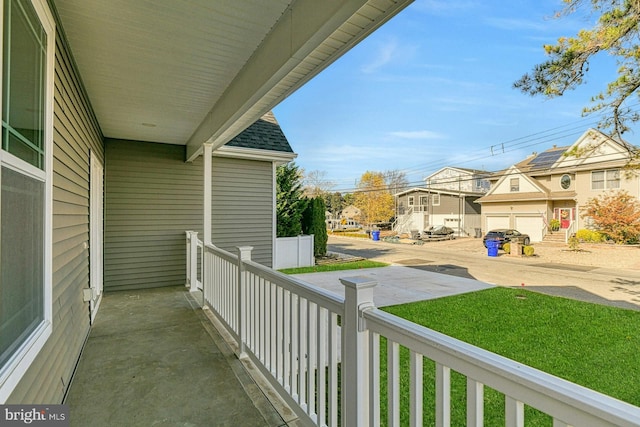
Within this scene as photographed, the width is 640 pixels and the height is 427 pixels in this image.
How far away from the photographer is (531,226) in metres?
19.2

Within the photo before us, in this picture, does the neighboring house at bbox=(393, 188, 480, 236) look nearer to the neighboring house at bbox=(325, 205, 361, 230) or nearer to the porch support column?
the neighboring house at bbox=(325, 205, 361, 230)

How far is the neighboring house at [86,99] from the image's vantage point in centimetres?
146

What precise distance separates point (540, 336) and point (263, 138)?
5.98 meters

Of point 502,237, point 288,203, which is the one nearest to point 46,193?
point 288,203

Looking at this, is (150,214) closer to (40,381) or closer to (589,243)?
(40,381)

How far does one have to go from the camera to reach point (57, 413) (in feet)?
6.13

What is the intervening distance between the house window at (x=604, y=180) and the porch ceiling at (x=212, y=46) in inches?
Answer: 762

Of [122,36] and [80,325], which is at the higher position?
[122,36]

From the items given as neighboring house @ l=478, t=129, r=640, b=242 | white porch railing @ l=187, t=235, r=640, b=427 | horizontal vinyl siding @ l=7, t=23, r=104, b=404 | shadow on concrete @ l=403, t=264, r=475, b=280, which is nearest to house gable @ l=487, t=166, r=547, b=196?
neighboring house @ l=478, t=129, r=640, b=242

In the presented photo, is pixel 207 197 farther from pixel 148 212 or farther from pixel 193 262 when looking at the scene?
pixel 148 212

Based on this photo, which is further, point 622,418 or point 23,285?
point 23,285

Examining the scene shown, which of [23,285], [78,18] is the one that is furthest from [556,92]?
[23,285]

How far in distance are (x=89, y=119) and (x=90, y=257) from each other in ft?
5.51

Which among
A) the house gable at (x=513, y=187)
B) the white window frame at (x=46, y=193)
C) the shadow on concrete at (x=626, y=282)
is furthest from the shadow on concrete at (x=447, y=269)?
the house gable at (x=513, y=187)
